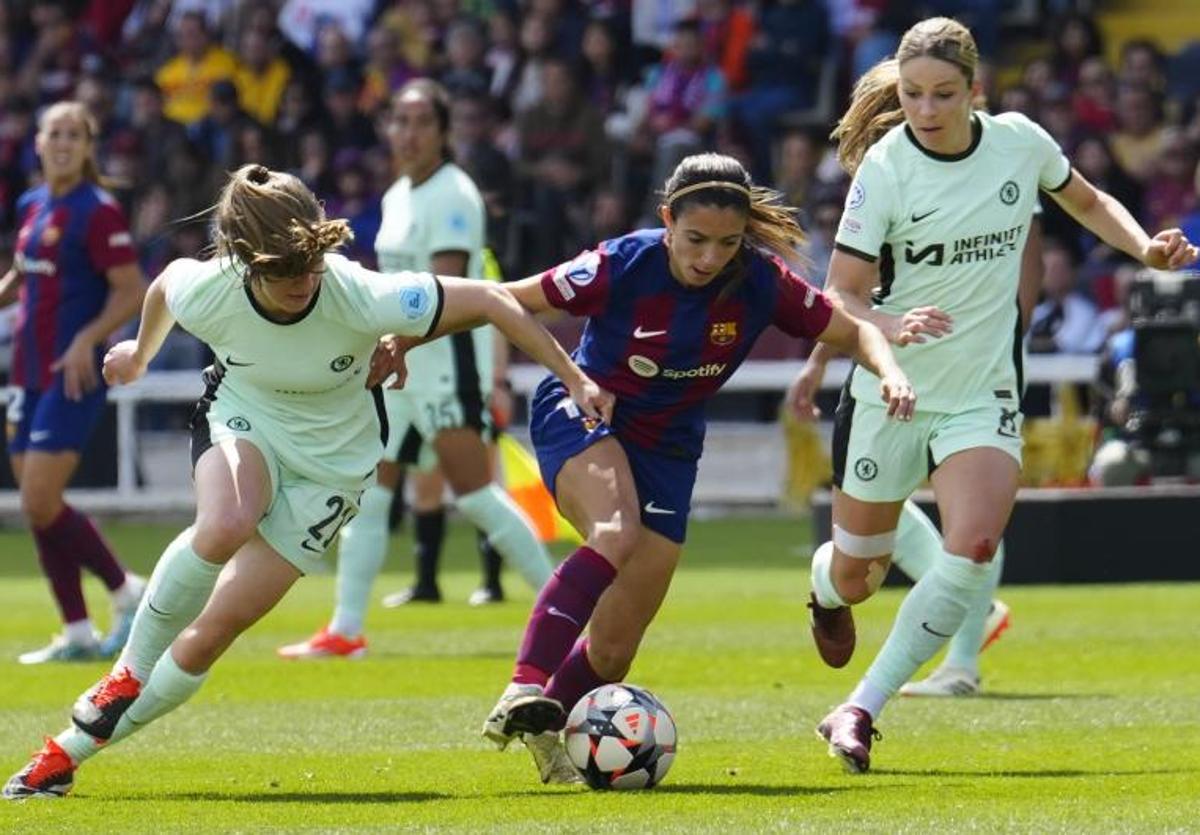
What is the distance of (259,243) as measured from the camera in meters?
7.36

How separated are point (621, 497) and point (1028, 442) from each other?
36.7 ft

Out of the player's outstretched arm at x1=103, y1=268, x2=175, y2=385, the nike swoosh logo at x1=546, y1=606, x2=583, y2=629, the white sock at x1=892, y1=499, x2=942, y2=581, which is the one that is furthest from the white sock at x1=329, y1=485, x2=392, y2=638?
the nike swoosh logo at x1=546, y1=606, x2=583, y2=629

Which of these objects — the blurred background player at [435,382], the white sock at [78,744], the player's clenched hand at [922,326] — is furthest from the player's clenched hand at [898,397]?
the blurred background player at [435,382]

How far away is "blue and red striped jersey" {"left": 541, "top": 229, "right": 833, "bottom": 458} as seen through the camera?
789cm

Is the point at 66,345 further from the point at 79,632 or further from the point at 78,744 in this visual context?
the point at 78,744

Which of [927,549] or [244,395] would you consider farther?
[927,549]

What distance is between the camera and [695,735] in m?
8.95

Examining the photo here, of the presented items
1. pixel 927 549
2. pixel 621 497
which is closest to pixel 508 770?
pixel 621 497

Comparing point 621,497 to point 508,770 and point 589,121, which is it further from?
point 589,121

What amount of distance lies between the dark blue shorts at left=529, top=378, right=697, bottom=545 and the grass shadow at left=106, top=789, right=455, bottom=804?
1063mm

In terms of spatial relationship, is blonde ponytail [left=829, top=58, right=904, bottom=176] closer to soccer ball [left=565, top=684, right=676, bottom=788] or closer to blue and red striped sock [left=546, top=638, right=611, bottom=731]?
blue and red striped sock [left=546, top=638, right=611, bottom=731]

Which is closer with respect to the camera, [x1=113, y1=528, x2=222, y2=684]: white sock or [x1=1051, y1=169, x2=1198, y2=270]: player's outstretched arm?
[x1=113, y1=528, x2=222, y2=684]: white sock

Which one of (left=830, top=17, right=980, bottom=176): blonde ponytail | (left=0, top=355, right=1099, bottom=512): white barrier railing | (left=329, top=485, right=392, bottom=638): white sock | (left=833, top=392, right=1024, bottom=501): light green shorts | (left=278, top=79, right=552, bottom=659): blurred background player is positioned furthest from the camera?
(left=0, top=355, right=1099, bottom=512): white barrier railing

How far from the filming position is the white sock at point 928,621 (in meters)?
8.23
